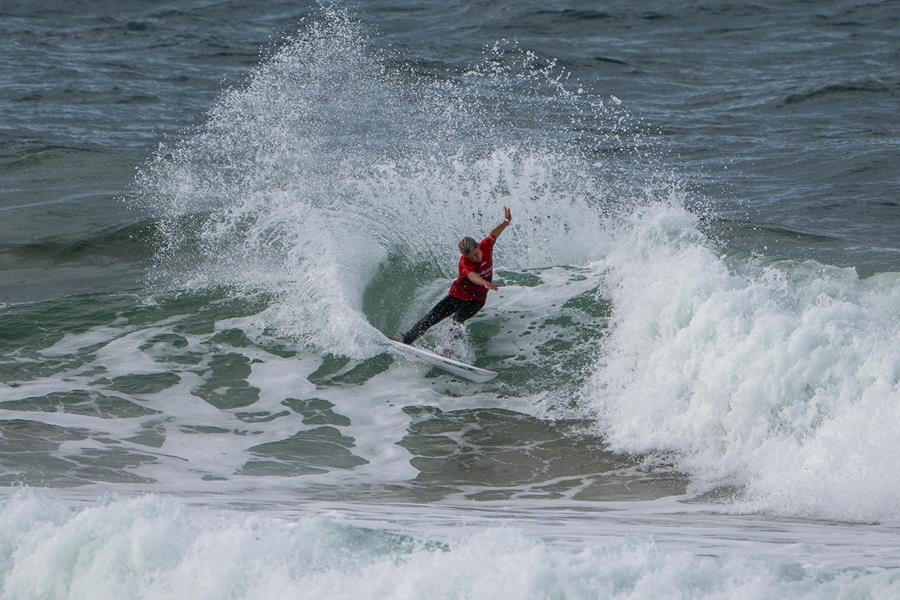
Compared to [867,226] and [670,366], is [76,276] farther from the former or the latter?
[867,226]

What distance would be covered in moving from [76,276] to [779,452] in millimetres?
9706

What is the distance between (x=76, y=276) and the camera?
51.5 ft

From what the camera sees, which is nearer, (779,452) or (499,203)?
(779,452)

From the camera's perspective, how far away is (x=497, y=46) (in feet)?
85.1

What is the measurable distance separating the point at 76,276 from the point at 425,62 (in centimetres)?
1034

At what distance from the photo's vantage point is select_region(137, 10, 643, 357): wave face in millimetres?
14172

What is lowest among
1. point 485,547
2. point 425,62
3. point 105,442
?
point 105,442

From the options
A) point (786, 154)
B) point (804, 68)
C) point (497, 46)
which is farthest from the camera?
point (497, 46)

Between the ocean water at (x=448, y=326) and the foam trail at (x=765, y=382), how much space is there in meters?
0.03

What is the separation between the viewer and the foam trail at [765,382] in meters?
8.79

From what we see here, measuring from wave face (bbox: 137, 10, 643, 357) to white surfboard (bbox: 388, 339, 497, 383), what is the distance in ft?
2.09

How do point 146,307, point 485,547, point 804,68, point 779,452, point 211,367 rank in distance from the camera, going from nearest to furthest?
point 485,547 < point 779,452 < point 211,367 < point 146,307 < point 804,68

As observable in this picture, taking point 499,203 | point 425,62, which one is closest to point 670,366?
point 499,203

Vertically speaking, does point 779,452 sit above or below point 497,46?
below
